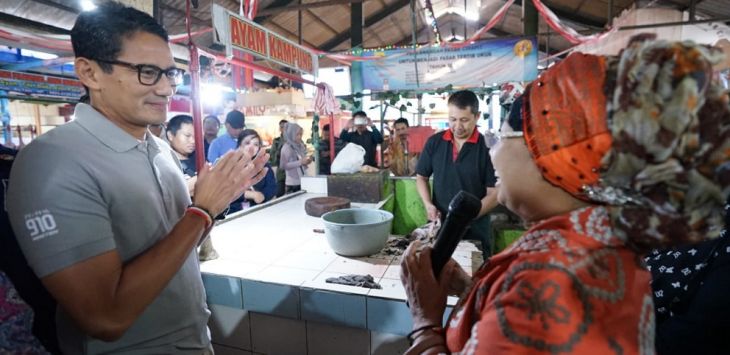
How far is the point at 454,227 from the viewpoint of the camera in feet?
3.35

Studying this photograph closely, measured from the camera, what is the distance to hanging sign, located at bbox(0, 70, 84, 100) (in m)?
6.23

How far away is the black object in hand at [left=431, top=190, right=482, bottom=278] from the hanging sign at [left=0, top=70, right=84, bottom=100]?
711 cm

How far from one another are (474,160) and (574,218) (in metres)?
2.11

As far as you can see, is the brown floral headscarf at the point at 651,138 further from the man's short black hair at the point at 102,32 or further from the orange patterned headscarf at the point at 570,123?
the man's short black hair at the point at 102,32

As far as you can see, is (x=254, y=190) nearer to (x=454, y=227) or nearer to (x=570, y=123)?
(x=454, y=227)

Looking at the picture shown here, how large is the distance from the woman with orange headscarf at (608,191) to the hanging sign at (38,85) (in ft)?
24.3

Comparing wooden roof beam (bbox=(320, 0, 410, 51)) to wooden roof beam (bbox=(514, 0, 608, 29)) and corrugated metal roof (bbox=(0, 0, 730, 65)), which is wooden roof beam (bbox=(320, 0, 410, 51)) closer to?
corrugated metal roof (bbox=(0, 0, 730, 65))

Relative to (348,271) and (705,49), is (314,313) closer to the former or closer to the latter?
(348,271)

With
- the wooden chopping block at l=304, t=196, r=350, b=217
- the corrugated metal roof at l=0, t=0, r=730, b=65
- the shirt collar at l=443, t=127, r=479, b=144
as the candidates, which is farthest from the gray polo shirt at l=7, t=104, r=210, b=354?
the corrugated metal roof at l=0, t=0, r=730, b=65

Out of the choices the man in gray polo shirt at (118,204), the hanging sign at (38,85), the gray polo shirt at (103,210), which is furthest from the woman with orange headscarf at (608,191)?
the hanging sign at (38,85)

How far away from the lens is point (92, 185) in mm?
901

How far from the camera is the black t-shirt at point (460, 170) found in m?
2.77

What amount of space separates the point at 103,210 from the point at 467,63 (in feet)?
22.0

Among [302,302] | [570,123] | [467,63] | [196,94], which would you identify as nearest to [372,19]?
[467,63]
